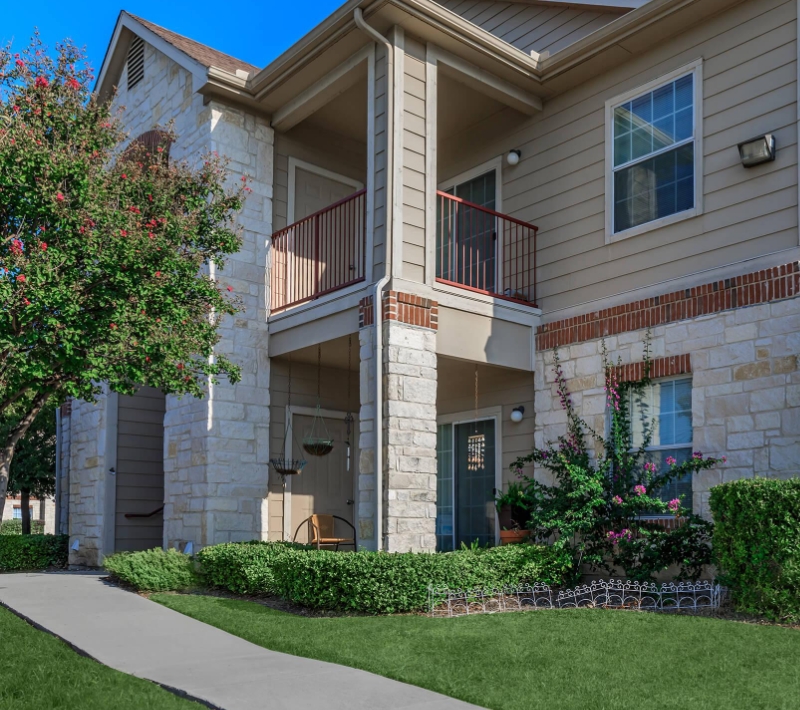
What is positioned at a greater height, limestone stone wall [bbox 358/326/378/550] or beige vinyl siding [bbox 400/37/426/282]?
beige vinyl siding [bbox 400/37/426/282]

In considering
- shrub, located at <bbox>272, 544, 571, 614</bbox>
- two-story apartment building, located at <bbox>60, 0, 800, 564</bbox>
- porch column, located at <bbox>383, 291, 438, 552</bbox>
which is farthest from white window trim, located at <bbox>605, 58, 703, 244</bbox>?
shrub, located at <bbox>272, 544, 571, 614</bbox>

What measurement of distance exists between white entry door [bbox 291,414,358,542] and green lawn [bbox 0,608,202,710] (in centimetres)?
532

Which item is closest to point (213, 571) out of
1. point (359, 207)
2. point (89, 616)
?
point (89, 616)

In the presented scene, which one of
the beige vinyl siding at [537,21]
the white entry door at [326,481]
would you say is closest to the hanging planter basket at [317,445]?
the white entry door at [326,481]

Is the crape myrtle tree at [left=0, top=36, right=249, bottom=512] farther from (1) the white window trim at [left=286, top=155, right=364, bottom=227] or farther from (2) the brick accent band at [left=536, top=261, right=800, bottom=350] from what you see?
(2) the brick accent band at [left=536, top=261, right=800, bottom=350]

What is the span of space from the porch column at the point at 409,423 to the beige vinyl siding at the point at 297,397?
4.73 ft

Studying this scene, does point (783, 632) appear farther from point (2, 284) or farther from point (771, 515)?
point (2, 284)

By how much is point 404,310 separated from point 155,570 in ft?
12.5

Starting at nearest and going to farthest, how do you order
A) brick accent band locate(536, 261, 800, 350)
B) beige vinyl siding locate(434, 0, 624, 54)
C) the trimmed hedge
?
1. the trimmed hedge
2. brick accent band locate(536, 261, 800, 350)
3. beige vinyl siding locate(434, 0, 624, 54)

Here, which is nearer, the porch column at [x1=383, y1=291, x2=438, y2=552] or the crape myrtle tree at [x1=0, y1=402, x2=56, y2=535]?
the porch column at [x1=383, y1=291, x2=438, y2=552]

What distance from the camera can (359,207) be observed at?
1068 cm

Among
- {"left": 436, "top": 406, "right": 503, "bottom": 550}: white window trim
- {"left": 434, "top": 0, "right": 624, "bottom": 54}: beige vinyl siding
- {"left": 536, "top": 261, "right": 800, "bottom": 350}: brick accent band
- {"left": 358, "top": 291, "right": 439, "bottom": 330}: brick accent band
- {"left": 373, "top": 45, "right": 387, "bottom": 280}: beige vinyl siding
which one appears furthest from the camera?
{"left": 434, "top": 0, "right": 624, "bottom": 54}: beige vinyl siding

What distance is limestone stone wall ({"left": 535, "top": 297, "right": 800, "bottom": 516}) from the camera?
26.8 ft

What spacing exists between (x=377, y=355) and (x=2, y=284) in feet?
12.2
